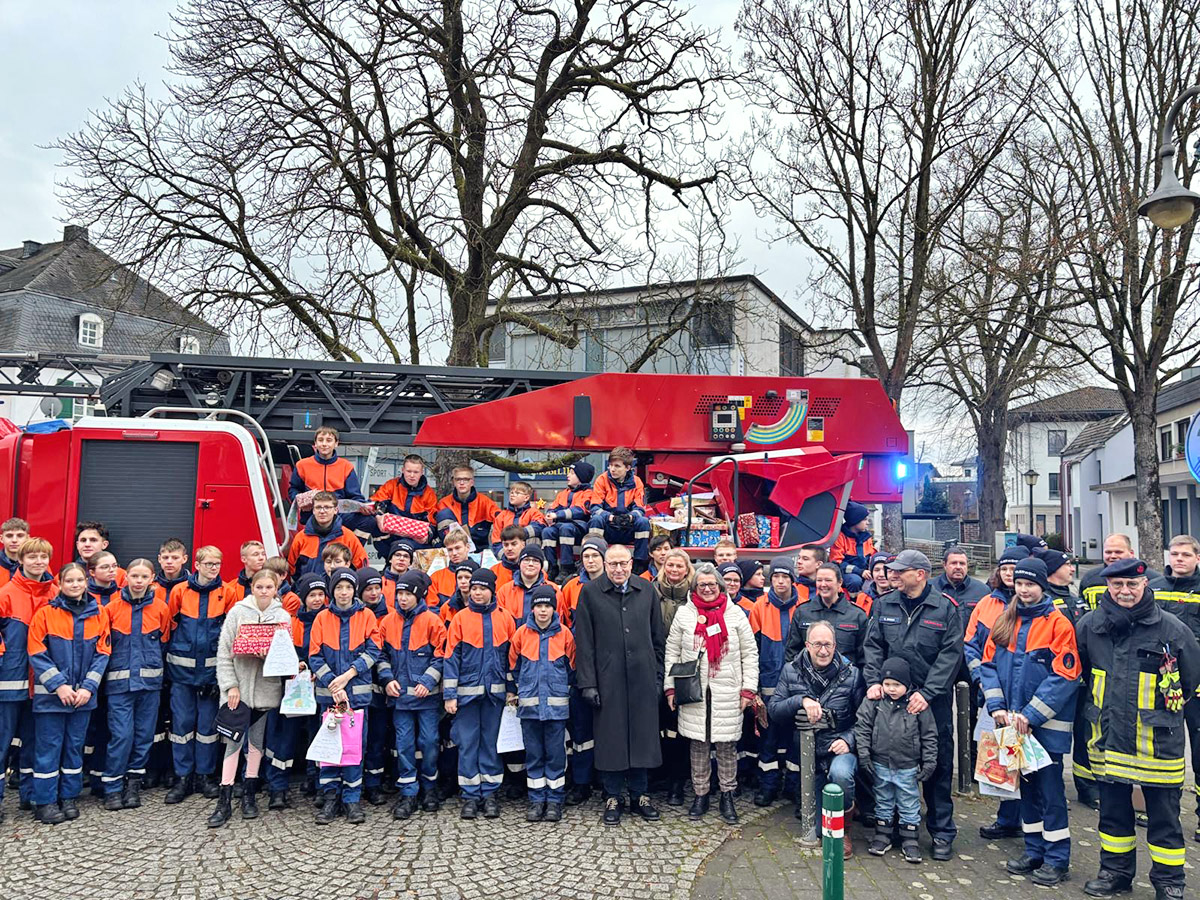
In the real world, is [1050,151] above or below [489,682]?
above

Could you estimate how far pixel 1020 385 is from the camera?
79.1 ft

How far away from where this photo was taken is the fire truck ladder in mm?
8281

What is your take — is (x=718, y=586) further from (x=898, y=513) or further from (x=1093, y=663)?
(x=898, y=513)

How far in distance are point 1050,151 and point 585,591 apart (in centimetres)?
1626

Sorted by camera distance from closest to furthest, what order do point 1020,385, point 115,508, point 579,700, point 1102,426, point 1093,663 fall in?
1. point 1093,663
2. point 579,700
3. point 115,508
4. point 1020,385
5. point 1102,426

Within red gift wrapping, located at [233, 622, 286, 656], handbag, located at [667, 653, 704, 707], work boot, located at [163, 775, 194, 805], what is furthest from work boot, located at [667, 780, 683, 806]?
work boot, located at [163, 775, 194, 805]

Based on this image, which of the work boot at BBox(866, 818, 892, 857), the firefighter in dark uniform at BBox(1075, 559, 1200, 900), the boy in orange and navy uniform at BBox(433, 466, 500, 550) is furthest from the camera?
the boy in orange and navy uniform at BBox(433, 466, 500, 550)

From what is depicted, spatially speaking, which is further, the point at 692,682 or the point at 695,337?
the point at 695,337

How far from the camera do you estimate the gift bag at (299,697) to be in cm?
578

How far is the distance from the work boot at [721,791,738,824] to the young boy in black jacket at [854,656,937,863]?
0.93m

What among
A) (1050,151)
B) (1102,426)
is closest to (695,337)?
(1050,151)

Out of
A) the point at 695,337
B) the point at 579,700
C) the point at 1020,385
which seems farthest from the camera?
the point at 1020,385

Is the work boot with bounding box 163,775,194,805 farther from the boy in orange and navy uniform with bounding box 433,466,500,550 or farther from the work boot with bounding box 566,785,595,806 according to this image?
the boy in orange and navy uniform with bounding box 433,466,500,550

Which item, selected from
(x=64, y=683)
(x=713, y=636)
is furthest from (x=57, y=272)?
(x=713, y=636)
